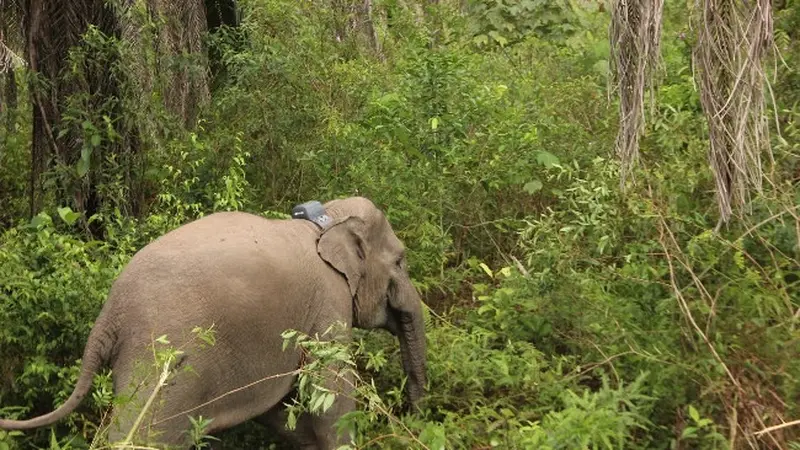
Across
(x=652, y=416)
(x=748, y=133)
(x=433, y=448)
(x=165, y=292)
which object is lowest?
(x=652, y=416)

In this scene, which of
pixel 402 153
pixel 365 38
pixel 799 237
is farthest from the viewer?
pixel 365 38

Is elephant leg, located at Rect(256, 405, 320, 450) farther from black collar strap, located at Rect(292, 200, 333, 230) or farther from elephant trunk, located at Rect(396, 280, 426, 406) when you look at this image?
black collar strap, located at Rect(292, 200, 333, 230)

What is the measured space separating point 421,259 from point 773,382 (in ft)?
8.76

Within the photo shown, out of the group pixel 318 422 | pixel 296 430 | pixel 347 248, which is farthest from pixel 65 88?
pixel 318 422

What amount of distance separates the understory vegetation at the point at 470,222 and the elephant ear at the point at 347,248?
0.65m

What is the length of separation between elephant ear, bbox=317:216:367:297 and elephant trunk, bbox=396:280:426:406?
1.13 feet

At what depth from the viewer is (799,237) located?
558 cm

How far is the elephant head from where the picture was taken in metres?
6.20

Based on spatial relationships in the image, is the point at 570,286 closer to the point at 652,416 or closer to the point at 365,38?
the point at 652,416

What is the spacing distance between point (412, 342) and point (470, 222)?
1944 mm

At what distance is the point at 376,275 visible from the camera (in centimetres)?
638

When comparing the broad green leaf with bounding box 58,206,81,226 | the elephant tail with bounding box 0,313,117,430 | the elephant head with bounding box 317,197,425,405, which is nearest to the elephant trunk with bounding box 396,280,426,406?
the elephant head with bounding box 317,197,425,405

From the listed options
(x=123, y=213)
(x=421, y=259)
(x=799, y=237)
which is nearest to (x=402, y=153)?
(x=421, y=259)

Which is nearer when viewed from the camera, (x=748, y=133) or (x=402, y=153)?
(x=748, y=133)
